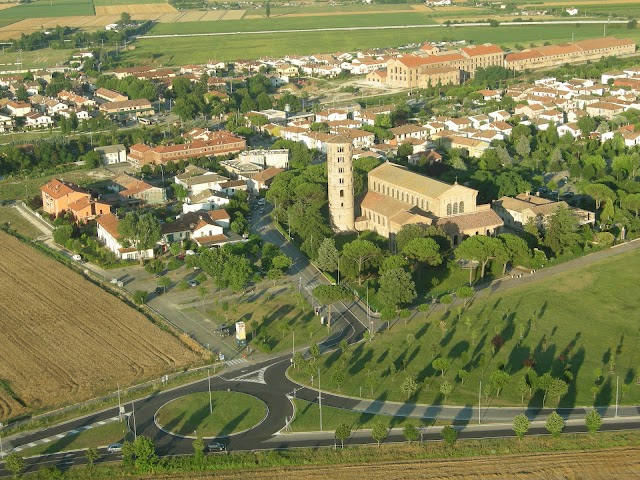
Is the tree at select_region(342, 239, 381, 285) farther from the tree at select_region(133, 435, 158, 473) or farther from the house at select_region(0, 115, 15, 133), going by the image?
the house at select_region(0, 115, 15, 133)

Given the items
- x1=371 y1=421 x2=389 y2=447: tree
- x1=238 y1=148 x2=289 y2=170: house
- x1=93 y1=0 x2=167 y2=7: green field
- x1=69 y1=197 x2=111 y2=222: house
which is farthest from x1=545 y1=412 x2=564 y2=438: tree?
x1=93 y1=0 x2=167 y2=7: green field

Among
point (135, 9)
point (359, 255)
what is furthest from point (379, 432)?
point (135, 9)

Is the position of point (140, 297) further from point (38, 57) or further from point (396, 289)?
point (38, 57)

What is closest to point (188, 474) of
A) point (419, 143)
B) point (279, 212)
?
point (279, 212)

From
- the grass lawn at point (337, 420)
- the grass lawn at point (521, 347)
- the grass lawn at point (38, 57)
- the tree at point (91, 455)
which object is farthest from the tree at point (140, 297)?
the grass lawn at point (38, 57)

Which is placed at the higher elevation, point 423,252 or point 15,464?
point 423,252

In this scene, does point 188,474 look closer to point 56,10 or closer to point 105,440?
point 105,440
